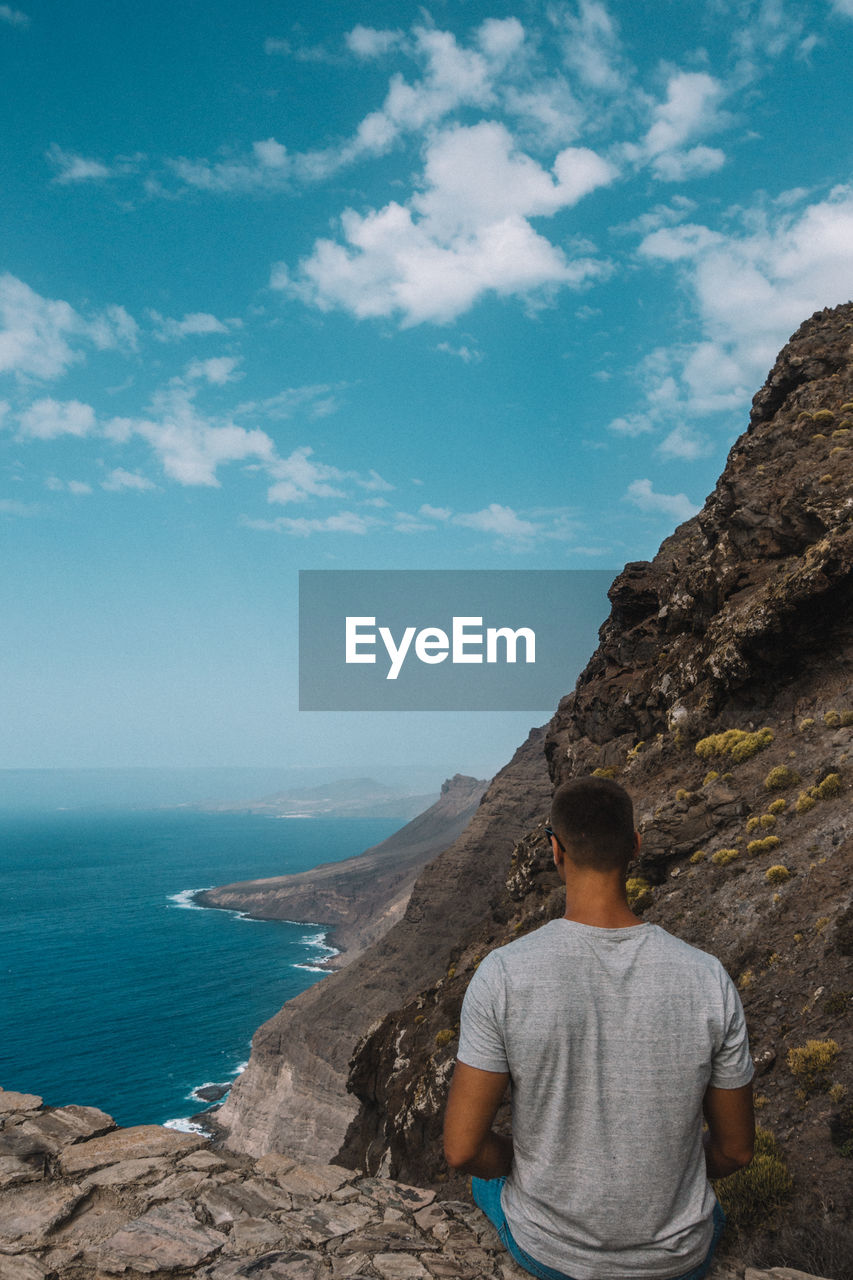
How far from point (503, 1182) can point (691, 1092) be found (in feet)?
5.67

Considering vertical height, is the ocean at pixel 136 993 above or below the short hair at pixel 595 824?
below

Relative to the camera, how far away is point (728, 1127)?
11.7 feet

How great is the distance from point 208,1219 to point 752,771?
53.0 feet

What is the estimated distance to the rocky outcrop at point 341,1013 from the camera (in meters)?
62.9

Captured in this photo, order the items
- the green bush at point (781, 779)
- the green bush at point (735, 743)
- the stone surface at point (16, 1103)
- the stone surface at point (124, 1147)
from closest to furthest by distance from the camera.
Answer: the stone surface at point (124, 1147) < the stone surface at point (16, 1103) < the green bush at point (781, 779) < the green bush at point (735, 743)

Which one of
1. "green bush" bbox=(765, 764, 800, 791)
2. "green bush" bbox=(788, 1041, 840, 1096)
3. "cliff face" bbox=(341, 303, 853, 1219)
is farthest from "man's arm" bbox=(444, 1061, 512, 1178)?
"green bush" bbox=(765, 764, 800, 791)

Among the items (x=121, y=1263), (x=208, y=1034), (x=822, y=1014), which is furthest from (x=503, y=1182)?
(x=208, y=1034)

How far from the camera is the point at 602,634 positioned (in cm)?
3297

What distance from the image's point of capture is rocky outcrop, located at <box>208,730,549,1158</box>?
6288 cm

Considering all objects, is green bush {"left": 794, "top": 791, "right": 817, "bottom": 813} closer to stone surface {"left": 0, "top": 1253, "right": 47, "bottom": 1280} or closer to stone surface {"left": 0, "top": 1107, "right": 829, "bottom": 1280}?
stone surface {"left": 0, "top": 1107, "right": 829, "bottom": 1280}

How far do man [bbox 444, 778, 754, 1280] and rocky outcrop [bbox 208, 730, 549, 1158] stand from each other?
62896mm

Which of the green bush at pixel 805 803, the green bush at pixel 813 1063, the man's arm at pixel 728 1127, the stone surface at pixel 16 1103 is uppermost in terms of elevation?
the green bush at pixel 805 803

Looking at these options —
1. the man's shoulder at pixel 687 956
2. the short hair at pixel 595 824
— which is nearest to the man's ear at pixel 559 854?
the short hair at pixel 595 824

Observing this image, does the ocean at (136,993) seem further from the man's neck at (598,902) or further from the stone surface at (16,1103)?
the man's neck at (598,902)
